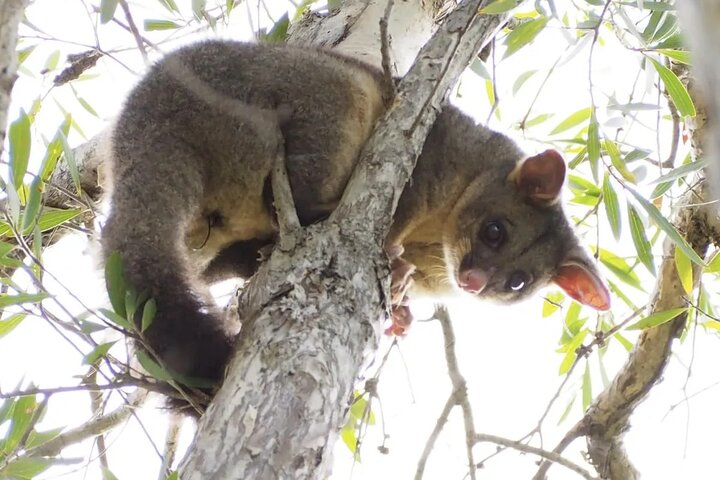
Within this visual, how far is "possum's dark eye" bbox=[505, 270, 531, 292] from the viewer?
12.9ft

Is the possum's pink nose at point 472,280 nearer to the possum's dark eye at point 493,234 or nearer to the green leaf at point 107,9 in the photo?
the possum's dark eye at point 493,234

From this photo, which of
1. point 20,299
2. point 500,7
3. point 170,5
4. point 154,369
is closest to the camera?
point 154,369

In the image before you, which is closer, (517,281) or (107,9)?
(107,9)

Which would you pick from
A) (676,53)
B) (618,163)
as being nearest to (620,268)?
(618,163)

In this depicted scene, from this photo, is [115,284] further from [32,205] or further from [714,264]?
[714,264]

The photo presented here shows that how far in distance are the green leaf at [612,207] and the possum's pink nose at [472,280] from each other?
2.61ft

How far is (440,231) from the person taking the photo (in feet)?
12.7

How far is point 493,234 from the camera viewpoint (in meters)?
3.83

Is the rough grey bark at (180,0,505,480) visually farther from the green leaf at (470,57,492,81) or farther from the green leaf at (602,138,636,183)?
the green leaf at (470,57,492,81)

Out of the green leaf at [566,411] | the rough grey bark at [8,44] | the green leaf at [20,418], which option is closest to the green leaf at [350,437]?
the green leaf at [566,411]

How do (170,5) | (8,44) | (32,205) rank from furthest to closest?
(170,5) < (32,205) < (8,44)

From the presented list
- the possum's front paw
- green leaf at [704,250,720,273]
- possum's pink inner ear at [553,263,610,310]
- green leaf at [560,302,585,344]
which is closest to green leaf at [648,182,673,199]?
green leaf at [704,250,720,273]

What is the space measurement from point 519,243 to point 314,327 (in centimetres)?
228

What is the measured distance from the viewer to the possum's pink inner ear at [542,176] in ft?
11.7
